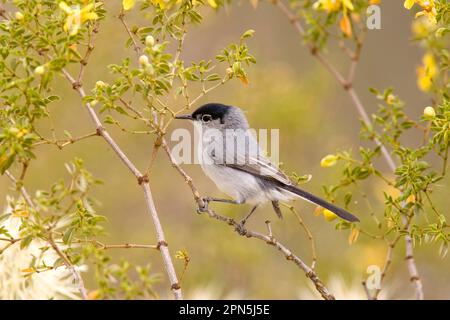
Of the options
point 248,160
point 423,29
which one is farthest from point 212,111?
point 423,29

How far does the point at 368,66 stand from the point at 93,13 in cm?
472

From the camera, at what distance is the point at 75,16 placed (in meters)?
2.36

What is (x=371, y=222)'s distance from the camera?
458cm

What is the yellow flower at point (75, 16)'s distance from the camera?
233 centimetres

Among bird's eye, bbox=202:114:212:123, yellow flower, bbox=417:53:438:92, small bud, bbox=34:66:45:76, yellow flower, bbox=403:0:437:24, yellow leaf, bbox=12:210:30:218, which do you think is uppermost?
bird's eye, bbox=202:114:212:123

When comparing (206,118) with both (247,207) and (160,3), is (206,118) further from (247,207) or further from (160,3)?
(160,3)

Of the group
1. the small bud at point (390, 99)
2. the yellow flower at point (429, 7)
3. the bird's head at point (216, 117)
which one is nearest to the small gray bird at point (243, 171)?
the bird's head at point (216, 117)

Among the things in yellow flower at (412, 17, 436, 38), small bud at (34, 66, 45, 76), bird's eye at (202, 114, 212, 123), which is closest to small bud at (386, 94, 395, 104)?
yellow flower at (412, 17, 436, 38)

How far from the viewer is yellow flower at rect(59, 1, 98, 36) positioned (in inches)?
91.8

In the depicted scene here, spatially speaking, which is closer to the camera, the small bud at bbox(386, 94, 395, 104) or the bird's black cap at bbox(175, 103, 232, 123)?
the small bud at bbox(386, 94, 395, 104)

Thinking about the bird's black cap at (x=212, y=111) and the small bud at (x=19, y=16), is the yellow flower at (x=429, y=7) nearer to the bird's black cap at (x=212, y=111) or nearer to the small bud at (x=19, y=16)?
the small bud at (x=19, y=16)

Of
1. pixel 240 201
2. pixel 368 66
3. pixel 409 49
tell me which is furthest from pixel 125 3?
pixel 409 49

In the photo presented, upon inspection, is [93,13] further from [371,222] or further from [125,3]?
[371,222]

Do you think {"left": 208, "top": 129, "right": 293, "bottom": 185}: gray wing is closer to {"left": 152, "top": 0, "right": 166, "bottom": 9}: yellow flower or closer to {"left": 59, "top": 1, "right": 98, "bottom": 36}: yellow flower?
{"left": 152, "top": 0, "right": 166, "bottom": 9}: yellow flower
